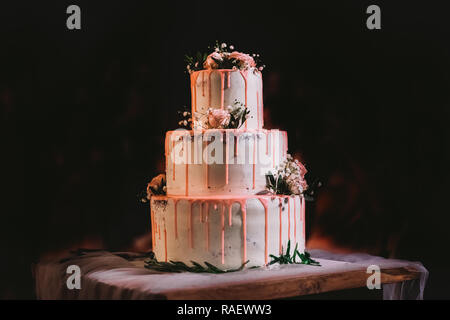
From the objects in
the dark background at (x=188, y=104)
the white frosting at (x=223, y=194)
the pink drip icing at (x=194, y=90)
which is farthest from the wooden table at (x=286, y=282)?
the pink drip icing at (x=194, y=90)

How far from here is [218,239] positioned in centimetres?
576

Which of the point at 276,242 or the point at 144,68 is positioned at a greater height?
the point at 144,68

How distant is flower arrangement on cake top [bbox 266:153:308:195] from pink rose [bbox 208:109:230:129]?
1.92 feet

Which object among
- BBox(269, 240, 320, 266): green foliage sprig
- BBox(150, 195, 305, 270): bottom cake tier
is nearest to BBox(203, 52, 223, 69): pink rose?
BBox(150, 195, 305, 270): bottom cake tier

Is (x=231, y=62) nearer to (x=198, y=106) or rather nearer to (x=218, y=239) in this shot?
(x=198, y=106)

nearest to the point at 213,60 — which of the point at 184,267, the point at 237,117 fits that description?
the point at 237,117

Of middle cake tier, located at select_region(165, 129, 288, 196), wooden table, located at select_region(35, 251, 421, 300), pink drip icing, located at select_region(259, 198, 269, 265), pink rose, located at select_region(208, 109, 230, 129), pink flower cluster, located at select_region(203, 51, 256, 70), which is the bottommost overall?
wooden table, located at select_region(35, 251, 421, 300)

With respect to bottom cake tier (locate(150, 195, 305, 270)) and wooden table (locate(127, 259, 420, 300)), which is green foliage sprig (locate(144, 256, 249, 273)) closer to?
bottom cake tier (locate(150, 195, 305, 270))

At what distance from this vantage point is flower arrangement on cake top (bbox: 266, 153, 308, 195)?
604 cm

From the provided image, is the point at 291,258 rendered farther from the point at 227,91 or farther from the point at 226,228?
the point at 227,91

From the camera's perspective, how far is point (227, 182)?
19.3 ft

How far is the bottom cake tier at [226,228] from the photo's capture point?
5.75 meters
